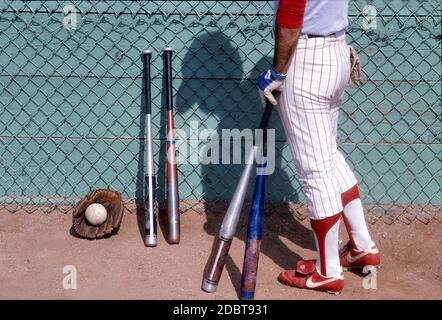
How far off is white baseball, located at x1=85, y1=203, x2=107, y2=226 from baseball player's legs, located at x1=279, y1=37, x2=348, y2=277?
1.24 meters

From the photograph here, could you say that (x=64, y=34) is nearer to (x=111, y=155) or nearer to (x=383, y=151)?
(x=111, y=155)

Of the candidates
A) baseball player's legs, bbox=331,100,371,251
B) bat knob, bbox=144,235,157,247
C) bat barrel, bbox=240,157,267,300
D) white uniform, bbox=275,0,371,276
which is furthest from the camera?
bat knob, bbox=144,235,157,247

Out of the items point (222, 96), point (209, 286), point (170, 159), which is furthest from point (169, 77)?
point (209, 286)

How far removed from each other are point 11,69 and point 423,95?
2515mm

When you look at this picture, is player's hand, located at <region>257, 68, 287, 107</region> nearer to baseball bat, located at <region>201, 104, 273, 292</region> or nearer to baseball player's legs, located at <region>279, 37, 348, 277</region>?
baseball player's legs, located at <region>279, 37, 348, 277</region>

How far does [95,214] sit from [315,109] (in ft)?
4.75

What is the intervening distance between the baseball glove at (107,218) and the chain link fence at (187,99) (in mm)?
203

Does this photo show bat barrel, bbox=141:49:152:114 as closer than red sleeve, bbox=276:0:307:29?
No

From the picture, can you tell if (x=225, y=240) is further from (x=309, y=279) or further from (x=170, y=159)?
Answer: (x=170, y=159)

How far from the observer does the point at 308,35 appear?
3072mm

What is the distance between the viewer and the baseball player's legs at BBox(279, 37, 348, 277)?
3.09 metres

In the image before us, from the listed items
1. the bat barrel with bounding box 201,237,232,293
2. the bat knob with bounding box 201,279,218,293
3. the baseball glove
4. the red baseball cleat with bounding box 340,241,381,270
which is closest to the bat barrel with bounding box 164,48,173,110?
the baseball glove

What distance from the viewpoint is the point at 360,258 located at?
3.55 meters

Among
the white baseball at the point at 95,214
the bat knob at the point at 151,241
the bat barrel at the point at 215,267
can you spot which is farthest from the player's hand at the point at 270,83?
the white baseball at the point at 95,214
